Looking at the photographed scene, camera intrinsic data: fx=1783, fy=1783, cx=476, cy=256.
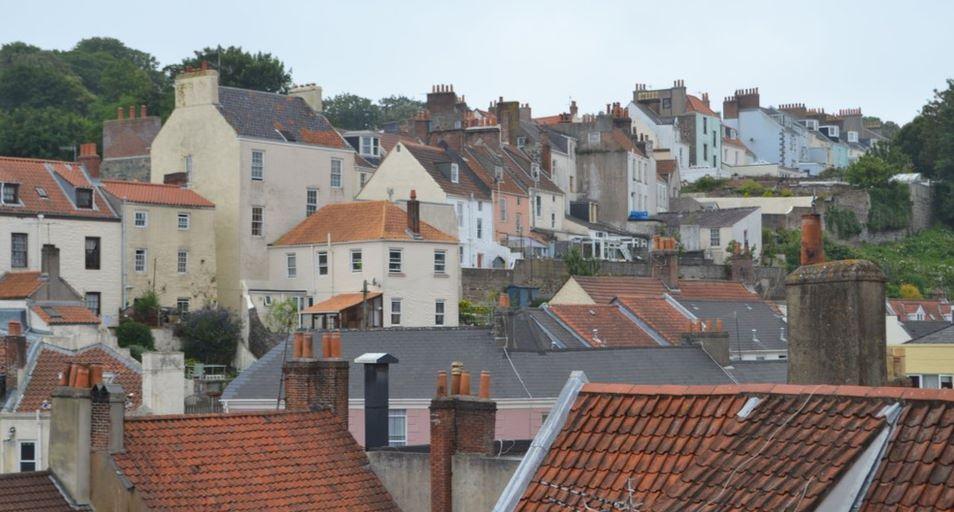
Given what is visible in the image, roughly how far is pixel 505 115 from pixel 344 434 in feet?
263

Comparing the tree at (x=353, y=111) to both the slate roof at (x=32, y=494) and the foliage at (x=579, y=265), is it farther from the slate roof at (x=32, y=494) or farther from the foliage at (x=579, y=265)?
the slate roof at (x=32, y=494)

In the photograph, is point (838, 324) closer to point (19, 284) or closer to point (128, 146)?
point (19, 284)

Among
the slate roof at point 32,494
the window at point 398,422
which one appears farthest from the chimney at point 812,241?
the window at point 398,422

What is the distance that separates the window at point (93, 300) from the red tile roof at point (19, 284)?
298 centimetres

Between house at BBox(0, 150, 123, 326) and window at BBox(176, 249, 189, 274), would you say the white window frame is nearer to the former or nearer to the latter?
window at BBox(176, 249, 189, 274)

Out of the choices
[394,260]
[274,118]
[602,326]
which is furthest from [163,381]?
[274,118]

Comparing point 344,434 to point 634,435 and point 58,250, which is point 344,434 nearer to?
point 634,435

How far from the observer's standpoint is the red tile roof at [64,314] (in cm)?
6034

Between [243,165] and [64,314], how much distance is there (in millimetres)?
13873

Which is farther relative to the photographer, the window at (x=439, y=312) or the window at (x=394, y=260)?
the window at (x=439, y=312)

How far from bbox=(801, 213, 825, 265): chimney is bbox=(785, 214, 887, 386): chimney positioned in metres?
0.79

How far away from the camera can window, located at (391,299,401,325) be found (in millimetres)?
70812

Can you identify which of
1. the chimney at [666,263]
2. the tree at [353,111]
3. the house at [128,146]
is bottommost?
the chimney at [666,263]

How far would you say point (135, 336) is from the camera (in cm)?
6488
